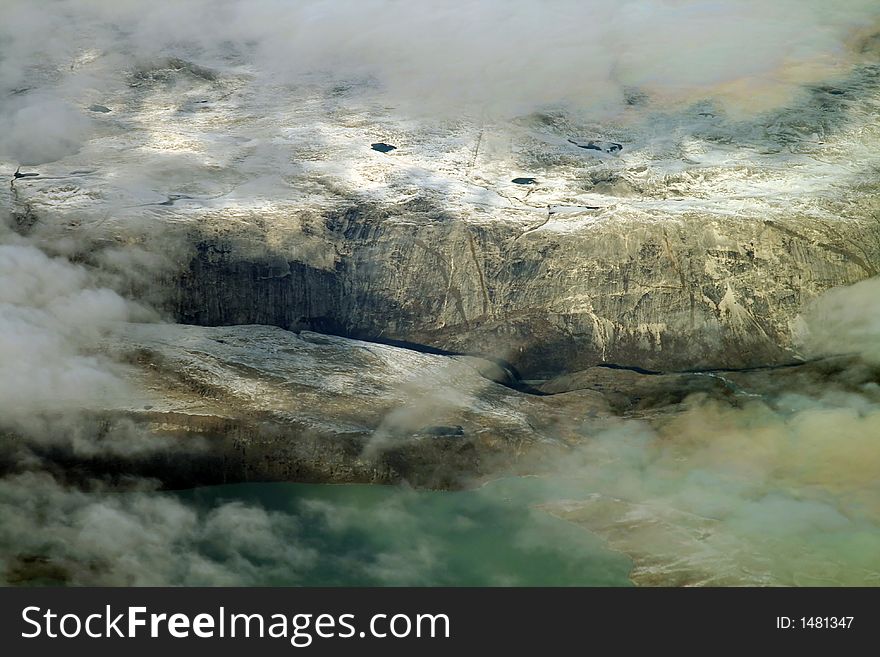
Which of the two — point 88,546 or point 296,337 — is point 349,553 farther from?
point 296,337

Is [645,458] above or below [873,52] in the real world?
below

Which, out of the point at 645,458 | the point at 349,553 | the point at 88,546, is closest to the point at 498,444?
the point at 645,458

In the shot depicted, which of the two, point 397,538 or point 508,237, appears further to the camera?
point 508,237

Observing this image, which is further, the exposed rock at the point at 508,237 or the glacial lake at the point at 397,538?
the exposed rock at the point at 508,237

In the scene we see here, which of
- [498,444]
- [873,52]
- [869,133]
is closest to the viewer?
Answer: [498,444]

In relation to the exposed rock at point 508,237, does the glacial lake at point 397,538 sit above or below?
below

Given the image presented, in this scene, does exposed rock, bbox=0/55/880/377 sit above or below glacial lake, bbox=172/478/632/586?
above

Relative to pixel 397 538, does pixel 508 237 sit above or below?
above

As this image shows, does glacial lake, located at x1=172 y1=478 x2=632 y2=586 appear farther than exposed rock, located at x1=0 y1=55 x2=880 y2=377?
No
